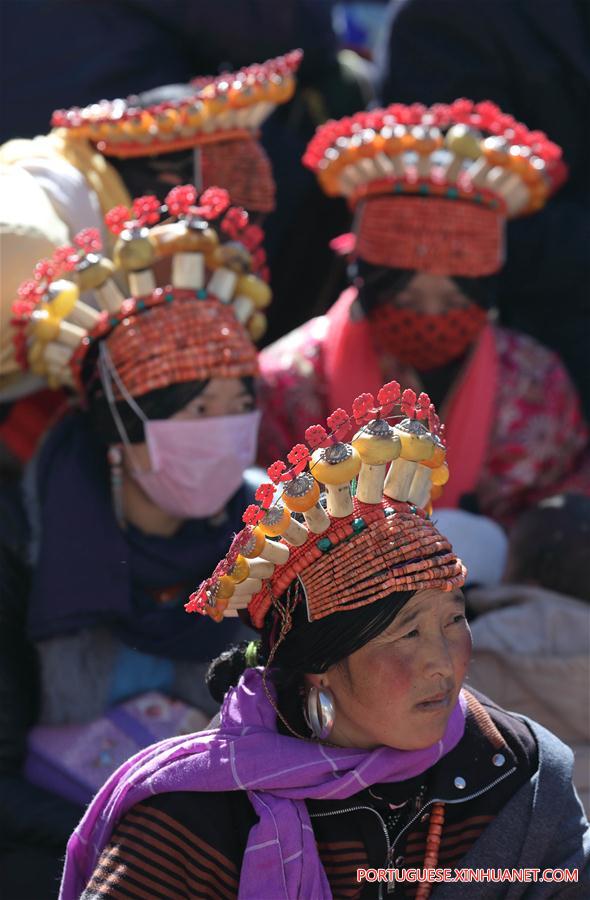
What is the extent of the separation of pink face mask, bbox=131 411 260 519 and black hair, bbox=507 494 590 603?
0.99 m

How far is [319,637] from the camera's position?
253 cm

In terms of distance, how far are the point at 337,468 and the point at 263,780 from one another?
Result: 0.62 metres

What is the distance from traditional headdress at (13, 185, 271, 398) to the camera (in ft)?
11.8

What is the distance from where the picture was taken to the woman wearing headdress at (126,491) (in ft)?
11.6

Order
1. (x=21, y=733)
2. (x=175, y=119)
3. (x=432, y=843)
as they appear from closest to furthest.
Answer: (x=432, y=843) < (x=21, y=733) < (x=175, y=119)

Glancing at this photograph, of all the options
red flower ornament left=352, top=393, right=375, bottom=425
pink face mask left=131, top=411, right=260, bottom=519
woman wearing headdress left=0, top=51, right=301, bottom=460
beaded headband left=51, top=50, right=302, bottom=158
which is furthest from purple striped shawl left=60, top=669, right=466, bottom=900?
beaded headband left=51, top=50, right=302, bottom=158

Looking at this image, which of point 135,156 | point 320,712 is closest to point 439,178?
point 135,156

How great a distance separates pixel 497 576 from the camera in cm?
433

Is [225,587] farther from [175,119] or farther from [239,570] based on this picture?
[175,119]

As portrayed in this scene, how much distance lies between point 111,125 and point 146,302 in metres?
1.00

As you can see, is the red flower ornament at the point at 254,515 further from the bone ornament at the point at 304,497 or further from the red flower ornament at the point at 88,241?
the red flower ornament at the point at 88,241

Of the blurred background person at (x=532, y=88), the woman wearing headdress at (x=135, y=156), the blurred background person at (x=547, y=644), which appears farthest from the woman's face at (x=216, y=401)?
the blurred background person at (x=532, y=88)

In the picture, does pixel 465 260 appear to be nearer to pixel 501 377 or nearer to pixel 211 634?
pixel 501 377

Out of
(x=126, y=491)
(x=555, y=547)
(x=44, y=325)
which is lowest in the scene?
(x=555, y=547)
